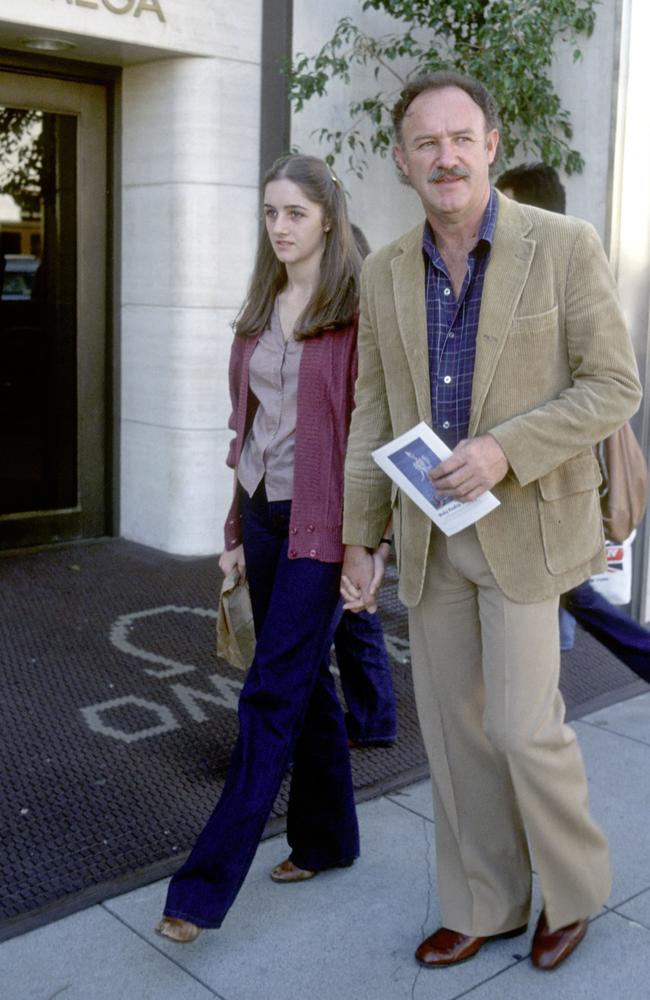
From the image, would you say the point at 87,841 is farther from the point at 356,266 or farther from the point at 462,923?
the point at 356,266

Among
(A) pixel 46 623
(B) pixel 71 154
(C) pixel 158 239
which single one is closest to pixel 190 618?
(A) pixel 46 623

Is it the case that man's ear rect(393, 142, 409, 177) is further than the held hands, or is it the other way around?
the held hands

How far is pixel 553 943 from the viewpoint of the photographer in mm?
2963

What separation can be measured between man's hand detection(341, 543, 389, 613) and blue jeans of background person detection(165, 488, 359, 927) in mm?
82

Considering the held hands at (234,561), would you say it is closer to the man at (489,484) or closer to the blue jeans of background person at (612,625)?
the man at (489,484)

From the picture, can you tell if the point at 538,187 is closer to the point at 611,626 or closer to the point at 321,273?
the point at 611,626

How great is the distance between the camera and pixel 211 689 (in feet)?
15.8

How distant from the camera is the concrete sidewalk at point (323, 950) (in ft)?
9.42

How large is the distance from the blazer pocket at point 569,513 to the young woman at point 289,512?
1.84ft

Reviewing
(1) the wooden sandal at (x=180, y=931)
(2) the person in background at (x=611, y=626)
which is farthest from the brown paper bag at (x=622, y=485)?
(1) the wooden sandal at (x=180, y=931)

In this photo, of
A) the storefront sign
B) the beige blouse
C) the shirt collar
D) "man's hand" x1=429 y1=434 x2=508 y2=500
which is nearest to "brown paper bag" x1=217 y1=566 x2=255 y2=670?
the beige blouse

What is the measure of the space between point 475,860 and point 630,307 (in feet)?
10.3

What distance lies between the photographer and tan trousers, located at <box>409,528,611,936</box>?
2.79 meters

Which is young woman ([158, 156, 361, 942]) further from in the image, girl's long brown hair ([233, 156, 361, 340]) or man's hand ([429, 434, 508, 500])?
man's hand ([429, 434, 508, 500])
